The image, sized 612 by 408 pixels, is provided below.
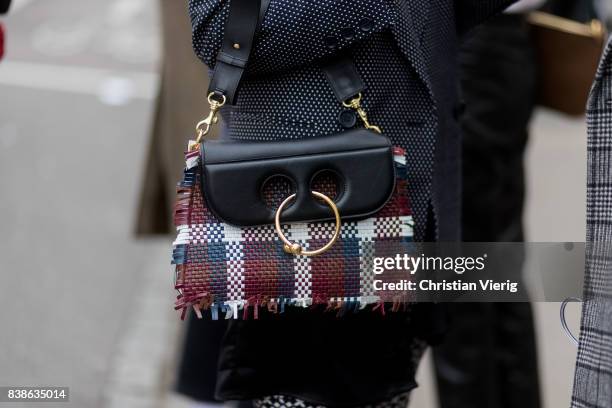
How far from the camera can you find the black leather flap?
4.46 ft

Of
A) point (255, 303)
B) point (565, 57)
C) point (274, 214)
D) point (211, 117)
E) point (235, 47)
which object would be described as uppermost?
point (565, 57)

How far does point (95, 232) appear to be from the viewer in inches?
160

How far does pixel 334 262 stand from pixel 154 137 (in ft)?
5.85

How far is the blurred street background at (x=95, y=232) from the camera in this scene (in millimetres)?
3074

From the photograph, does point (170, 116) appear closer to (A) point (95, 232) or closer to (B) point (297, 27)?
(A) point (95, 232)

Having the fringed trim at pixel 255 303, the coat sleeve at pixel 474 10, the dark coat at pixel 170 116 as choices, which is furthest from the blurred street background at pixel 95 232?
the coat sleeve at pixel 474 10

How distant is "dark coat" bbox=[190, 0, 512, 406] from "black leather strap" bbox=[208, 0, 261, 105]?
0.02 m

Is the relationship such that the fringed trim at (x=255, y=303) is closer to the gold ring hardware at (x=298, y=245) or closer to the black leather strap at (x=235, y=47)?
the gold ring hardware at (x=298, y=245)

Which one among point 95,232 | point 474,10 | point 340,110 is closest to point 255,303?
point 340,110

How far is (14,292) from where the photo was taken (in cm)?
331

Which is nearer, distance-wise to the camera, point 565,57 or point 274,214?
point 274,214

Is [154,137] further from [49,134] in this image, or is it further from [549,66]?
[49,134]

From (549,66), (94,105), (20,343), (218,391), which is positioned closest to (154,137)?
(20,343)

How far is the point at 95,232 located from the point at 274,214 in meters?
2.84
